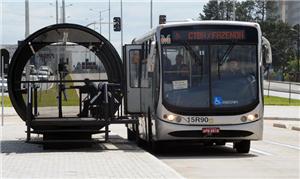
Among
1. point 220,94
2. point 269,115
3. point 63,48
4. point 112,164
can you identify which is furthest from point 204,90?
Answer: point 269,115

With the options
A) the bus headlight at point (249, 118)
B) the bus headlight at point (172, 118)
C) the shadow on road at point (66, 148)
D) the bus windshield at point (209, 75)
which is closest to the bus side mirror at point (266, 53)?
the bus windshield at point (209, 75)

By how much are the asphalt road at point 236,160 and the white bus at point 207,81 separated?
0.51 metres

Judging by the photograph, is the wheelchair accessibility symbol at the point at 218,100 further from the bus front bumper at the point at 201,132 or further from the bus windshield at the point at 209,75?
the bus front bumper at the point at 201,132

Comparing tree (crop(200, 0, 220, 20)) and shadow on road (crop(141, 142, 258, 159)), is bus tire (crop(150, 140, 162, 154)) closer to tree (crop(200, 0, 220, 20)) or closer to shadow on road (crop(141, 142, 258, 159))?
shadow on road (crop(141, 142, 258, 159))

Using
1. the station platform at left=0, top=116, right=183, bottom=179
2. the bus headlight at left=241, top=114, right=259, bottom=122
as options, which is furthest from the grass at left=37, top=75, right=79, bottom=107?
the bus headlight at left=241, top=114, right=259, bottom=122

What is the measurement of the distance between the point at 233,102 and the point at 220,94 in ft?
1.18

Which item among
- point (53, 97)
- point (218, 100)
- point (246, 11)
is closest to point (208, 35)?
point (218, 100)

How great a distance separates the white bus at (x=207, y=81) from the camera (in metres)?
15.7

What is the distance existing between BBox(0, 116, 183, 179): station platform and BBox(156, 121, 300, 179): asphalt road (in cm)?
80

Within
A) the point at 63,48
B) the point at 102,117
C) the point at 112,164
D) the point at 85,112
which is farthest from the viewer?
the point at 63,48

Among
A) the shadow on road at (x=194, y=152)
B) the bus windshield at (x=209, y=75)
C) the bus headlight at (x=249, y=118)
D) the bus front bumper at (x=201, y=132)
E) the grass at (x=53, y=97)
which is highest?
the bus windshield at (x=209, y=75)

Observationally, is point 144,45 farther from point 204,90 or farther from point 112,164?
point 112,164

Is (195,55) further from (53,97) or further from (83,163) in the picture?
(53,97)

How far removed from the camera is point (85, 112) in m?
18.3
